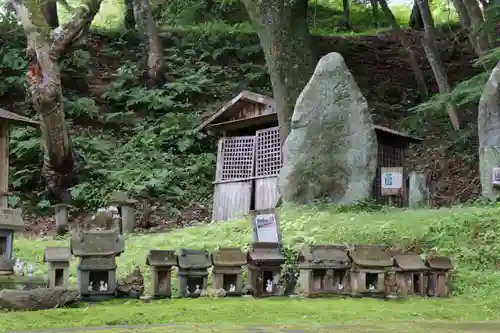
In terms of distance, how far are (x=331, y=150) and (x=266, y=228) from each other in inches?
173

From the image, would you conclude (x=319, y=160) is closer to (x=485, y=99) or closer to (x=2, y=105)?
(x=485, y=99)

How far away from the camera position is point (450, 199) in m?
16.1

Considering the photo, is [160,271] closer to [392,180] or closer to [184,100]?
[392,180]

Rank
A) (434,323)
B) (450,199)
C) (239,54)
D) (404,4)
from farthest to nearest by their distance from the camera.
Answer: (404,4) < (239,54) < (450,199) < (434,323)

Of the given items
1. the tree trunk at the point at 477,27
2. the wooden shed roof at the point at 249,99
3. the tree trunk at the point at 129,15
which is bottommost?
the wooden shed roof at the point at 249,99

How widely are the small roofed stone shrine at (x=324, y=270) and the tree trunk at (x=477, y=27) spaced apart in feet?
34.2

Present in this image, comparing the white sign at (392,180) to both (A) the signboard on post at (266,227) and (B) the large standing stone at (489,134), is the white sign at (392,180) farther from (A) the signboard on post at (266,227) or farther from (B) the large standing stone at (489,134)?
(A) the signboard on post at (266,227)

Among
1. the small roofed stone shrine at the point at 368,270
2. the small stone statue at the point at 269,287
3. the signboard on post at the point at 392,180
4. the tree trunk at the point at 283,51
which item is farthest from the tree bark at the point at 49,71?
the small roofed stone shrine at the point at 368,270

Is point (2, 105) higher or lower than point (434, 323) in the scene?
higher

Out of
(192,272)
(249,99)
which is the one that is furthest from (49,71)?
(192,272)

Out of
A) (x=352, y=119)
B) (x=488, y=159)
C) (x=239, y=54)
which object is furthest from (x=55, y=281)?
(x=239, y=54)

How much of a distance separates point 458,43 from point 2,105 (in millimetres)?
17899

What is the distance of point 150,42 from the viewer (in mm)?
23609

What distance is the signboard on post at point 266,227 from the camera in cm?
748
